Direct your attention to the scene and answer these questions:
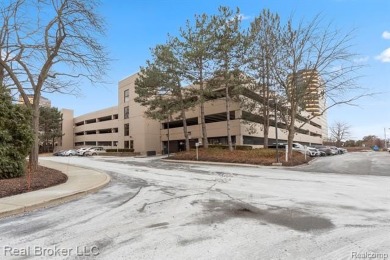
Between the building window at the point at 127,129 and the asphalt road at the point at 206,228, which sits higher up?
the building window at the point at 127,129

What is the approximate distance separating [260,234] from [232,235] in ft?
1.65

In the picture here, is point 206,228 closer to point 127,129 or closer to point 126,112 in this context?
point 127,129

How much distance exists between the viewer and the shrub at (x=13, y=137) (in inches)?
524

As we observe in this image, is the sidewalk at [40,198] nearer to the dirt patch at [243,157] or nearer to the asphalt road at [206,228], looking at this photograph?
the asphalt road at [206,228]

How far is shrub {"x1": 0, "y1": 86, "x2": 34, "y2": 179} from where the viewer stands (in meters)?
13.3

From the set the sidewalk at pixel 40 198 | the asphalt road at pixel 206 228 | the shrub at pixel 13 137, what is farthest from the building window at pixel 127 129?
the asphalt road at pixel 206 228

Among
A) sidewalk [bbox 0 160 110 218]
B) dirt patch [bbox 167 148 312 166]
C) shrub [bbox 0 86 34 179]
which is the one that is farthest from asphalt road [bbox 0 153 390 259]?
dirt patch [bbox 167 148 312 166]

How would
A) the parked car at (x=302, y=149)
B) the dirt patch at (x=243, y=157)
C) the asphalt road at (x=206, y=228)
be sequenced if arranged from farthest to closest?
the parked car at (x=302, y=149)
the dirt patch at (x=243, y=157)
the asphalt road at (x=206, y=228)

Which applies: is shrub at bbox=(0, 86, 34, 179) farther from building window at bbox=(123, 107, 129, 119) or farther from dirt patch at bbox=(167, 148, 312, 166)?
building window at bbox=(123, 107, 129, 119)

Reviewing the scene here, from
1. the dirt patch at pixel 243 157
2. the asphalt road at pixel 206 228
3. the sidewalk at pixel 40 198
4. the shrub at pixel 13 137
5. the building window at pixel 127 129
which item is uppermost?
the building window at pixel 127 129

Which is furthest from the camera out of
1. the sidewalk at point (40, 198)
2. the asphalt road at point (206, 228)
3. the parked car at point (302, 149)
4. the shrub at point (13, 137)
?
the parked car at point (302, 149)

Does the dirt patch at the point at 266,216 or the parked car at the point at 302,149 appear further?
the parked car at the point at 302,149

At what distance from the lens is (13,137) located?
14.3 meters

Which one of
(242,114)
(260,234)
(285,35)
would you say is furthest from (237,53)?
(260,234)
